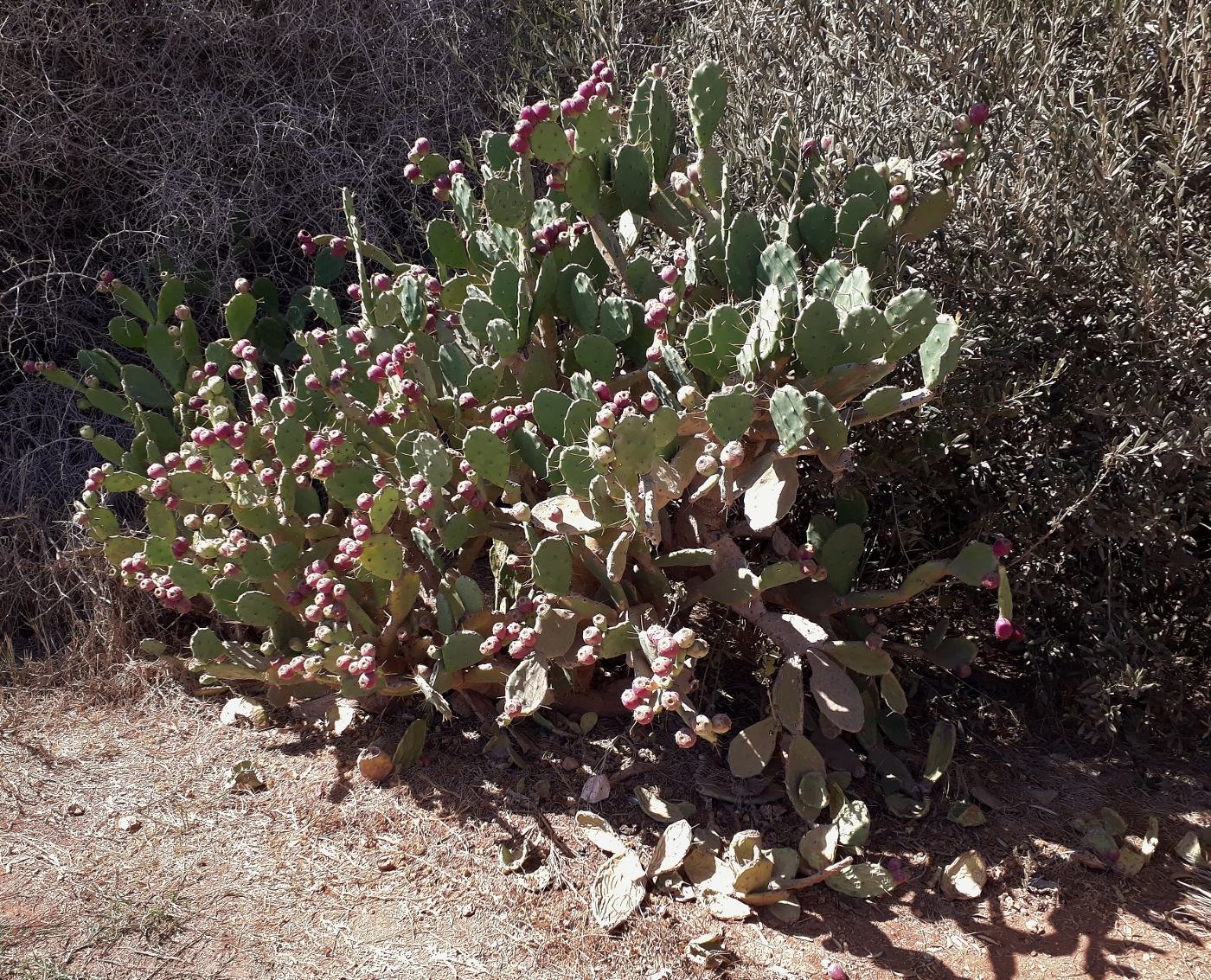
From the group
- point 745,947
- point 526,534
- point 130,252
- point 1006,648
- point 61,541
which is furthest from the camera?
point 130,252

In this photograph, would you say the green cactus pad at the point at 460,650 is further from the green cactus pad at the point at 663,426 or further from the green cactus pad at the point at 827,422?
the green cactus pad at the point at 827,422

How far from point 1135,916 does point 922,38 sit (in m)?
2.61

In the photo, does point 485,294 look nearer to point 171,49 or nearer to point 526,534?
point 526,534

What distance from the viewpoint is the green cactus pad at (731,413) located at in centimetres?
249

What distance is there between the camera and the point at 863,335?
2537 mm

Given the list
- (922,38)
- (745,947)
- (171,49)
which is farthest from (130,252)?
(745,947)

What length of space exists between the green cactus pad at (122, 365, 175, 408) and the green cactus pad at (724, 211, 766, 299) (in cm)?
237

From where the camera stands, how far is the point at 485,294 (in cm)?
337

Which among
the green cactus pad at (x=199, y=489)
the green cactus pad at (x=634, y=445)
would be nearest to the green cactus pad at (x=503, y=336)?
the green cactus pad at (x=634, y=445)

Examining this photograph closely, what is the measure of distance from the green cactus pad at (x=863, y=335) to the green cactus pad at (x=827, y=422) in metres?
0.14

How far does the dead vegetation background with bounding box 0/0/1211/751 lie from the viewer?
3.00 meters

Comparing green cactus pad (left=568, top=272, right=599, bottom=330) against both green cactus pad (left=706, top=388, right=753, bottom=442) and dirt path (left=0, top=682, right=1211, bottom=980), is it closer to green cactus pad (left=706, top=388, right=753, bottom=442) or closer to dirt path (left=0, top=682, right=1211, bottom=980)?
green cactus pad (left=706, top=388, right=753, bottom=442)

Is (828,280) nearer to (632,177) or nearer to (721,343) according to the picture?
(721,343)

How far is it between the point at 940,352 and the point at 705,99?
43.1 inches
